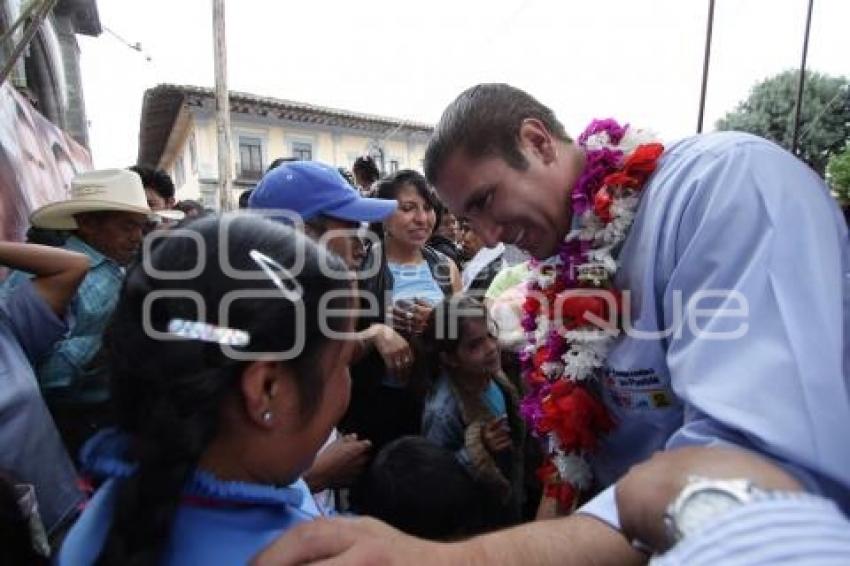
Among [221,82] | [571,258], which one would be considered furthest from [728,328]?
[221,82]

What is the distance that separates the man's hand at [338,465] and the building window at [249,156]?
82.2ft

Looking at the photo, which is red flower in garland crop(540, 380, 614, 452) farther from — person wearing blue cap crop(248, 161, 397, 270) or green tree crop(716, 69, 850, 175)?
green tree crop(716, 69, 850, 175)

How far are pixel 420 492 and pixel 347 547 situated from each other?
1.30 metres

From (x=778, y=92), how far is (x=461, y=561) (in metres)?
29.4

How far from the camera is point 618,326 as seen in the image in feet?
5.14

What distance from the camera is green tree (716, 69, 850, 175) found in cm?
2298

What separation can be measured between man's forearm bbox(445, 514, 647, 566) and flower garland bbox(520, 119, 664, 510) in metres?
0.63

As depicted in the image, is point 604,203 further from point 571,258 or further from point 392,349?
point 392,349

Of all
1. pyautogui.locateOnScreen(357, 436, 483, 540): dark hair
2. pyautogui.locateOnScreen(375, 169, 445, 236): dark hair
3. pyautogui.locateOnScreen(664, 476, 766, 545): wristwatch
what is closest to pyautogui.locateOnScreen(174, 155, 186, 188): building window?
pyautogui.locateOnScreen(375, 169, 445, 236): dark hair

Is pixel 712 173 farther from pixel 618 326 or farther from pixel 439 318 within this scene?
pixel 439 318

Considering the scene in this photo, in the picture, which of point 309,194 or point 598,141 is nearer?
point 598,141

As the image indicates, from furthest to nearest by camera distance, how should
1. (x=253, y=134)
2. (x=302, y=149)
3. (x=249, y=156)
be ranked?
(x=302, y=149)
(x=249, y=156)
(x=253, y=134)

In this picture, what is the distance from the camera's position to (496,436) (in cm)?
246

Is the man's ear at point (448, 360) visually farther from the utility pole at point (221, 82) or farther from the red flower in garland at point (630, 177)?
the utility pole at point (221, 82)
